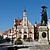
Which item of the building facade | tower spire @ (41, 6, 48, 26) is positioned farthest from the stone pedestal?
the building facade

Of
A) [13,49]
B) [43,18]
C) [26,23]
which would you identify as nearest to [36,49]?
[13,49]

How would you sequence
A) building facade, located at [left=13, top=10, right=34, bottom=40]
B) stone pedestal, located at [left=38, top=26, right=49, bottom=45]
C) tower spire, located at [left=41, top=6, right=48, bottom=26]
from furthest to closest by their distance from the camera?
building facade, located at [left=13, top=10, right=34, bottom=40] → tower spire, located at [left=41, top=6, right=48, bottom=26] → stone pedestal, located at [left=38, top=26, right=49, bottom=45]

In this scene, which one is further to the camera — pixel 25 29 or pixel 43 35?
pixel 25 29

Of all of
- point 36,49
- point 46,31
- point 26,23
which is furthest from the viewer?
point 26,23

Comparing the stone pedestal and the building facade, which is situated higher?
the building facade

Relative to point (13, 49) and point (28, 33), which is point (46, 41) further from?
point (28, 33)

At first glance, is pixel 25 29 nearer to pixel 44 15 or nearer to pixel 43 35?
pixel 44 15

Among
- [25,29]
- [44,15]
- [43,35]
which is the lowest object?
[43,35]

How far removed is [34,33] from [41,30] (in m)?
48.6

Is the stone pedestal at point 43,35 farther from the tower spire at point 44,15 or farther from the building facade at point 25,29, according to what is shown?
the building facade at point 25,29

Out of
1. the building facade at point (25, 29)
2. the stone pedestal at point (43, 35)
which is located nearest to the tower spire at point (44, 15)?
the stone pedestal at point (43, 35)

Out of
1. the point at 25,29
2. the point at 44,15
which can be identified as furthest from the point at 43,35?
the point at 25,29

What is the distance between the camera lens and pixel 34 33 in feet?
265

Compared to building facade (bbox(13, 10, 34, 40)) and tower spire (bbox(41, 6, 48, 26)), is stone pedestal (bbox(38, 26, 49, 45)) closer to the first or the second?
tower spire (bbox(41, 6, 48, 26))
